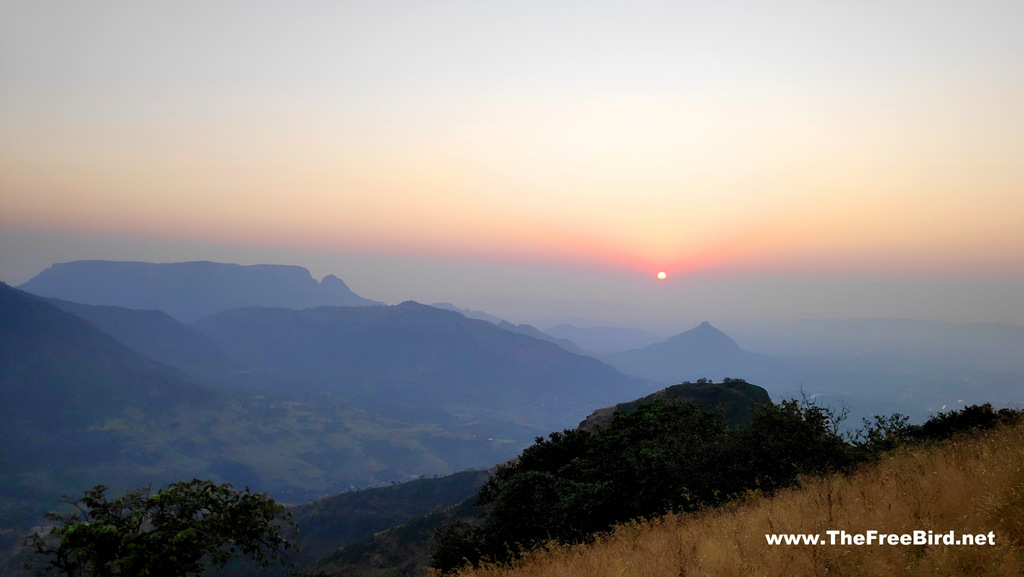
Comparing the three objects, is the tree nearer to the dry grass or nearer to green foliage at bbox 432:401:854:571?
green foliage at bbox 432:401:854:571

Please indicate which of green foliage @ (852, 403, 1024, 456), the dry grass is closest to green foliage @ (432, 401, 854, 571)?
green foliage @ (852, 403, 1024, 456)

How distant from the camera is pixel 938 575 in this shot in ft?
19.6

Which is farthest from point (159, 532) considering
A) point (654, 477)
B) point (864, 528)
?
point (864, 528)

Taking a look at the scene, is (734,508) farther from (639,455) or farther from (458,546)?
(458,546)

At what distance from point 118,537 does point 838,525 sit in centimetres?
2362

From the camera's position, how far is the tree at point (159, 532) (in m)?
16.8

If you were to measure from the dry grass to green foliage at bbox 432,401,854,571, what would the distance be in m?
4.88

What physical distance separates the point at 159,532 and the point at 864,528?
23.1m

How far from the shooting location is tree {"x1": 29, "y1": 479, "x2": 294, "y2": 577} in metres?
16.8

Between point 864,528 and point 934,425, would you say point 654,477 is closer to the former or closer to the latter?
point 864,528

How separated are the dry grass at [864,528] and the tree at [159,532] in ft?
45.1

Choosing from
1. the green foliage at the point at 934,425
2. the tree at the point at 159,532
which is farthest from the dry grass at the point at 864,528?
the green foliage at the point at 934,425

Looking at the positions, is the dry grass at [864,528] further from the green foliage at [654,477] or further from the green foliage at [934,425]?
the green foliage at [934,425]

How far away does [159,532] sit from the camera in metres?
18.1
